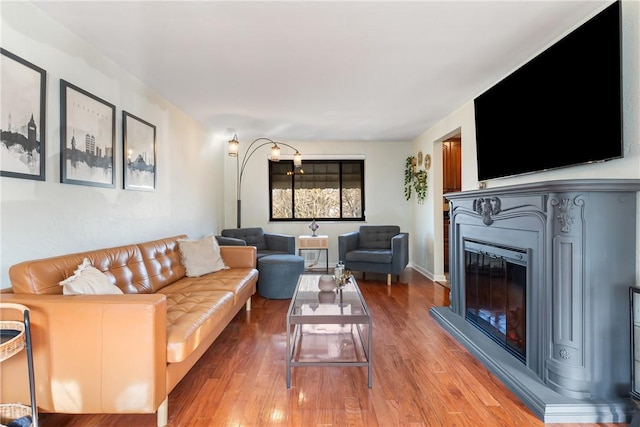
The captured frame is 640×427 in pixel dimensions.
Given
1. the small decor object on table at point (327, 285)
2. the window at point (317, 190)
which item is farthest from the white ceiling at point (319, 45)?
the window at point (317, 190)

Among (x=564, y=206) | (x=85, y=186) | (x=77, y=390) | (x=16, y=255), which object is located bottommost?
(x=77, y=390)

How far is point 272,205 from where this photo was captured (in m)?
5.89

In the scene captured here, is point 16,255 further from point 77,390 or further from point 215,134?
point 215,134

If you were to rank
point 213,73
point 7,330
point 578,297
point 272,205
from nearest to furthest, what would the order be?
point 7,330 < point 578,297 < point 213,73 < point 272,205

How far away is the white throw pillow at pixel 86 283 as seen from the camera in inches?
67.3

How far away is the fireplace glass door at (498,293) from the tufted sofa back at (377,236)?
220 centimetres

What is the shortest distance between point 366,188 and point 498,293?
11.8 feet

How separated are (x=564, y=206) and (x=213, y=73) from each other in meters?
2.79

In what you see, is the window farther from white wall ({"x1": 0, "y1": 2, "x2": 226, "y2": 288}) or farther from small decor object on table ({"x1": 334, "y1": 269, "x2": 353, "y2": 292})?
small decor object on table ({"x1": 334, "y1": 269, "x2": 353, "y2": 292})

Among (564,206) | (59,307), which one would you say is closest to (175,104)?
(59,307)

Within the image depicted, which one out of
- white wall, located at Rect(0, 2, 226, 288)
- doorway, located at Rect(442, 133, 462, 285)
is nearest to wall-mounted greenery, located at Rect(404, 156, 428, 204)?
doorway, located at Rect(442, 133, 462, 285)

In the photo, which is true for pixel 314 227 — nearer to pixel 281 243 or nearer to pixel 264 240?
pixel 281 243

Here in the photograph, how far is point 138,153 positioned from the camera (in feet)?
9.96

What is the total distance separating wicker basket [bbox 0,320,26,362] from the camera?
1250 mm
